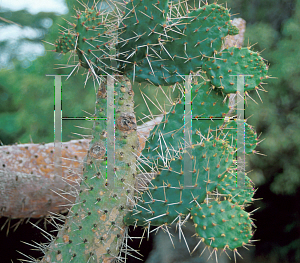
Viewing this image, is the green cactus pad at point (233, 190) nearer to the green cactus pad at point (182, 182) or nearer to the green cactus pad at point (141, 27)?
the green cactus pad at point (182, 182)

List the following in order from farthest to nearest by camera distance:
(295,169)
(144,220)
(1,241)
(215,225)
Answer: (1,241) < (295,169) < (144,220) < (215,225)

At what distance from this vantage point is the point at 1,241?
Result: 1.99 meters

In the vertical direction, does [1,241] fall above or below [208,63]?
below

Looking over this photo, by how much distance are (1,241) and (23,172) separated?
73 cm

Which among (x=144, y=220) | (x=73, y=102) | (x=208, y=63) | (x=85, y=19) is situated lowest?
(x=144, y=220)

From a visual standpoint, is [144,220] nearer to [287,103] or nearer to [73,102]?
[287,103]

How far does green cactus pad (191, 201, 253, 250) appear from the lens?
0.63m

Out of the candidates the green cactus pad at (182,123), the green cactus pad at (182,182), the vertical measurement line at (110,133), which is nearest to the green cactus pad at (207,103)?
the green cactus pad at (182,123)

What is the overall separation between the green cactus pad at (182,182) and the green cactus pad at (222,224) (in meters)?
0.03

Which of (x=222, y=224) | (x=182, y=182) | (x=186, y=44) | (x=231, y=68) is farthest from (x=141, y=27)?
(x=222, y=224)

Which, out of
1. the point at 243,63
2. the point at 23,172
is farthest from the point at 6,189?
the point at 243,63

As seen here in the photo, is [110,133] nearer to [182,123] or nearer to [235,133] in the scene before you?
[182,123]

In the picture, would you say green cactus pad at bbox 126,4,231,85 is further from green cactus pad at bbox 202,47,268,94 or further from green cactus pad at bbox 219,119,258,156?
green cactus pad at bbox 219,119,258,156

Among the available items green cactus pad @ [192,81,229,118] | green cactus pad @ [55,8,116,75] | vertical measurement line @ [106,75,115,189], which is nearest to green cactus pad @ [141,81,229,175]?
green cactus pad @ [192,81,229,118]
